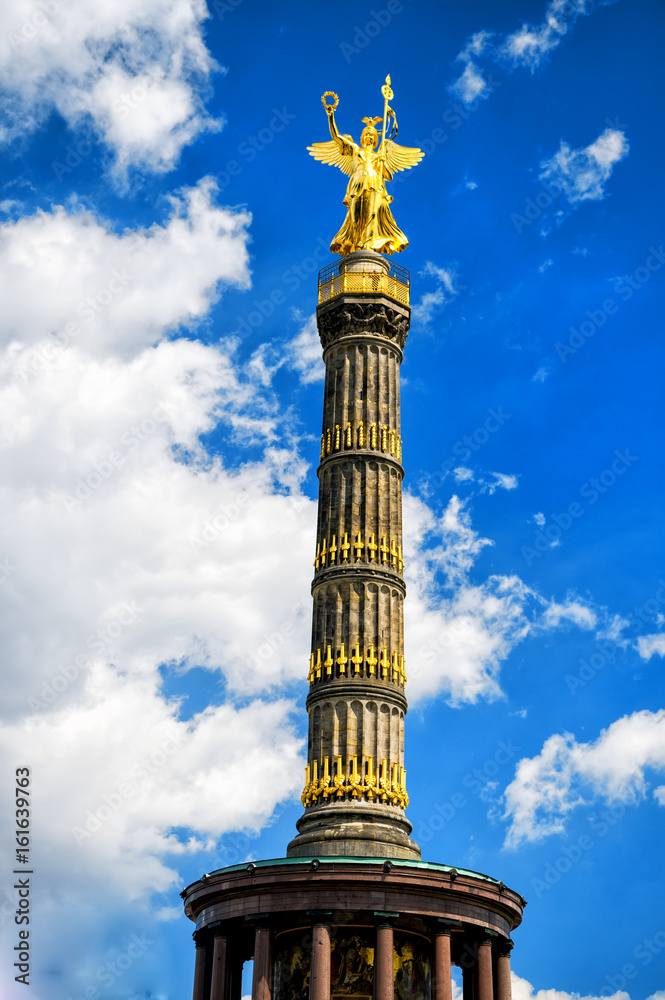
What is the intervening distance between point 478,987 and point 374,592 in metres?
13.9

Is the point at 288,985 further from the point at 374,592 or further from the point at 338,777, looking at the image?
the point at 374,592

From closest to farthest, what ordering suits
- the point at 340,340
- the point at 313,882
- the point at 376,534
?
the point at 313,882
the point at 376,534
the point at 340,340

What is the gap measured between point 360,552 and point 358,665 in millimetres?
4373

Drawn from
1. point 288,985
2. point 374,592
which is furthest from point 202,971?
point 374,592

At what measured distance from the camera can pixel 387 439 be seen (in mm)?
46906

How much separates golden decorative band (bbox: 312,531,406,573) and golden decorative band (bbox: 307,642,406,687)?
330 cm

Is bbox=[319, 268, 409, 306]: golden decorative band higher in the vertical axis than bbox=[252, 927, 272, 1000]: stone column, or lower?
higher

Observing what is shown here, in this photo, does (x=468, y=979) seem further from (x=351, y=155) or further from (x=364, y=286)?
(x=351, y=155)

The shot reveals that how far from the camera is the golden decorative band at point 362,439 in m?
46.5

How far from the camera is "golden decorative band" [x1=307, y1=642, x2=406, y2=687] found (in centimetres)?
4259

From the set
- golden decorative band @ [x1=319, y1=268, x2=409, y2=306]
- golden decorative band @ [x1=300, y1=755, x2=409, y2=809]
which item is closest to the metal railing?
golden decorative band @ [x1=319, y1=268, x2=409, y2=306]

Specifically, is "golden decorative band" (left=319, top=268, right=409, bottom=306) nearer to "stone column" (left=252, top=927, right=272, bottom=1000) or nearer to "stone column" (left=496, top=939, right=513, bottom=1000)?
"stone column" (left=496, top=939, right=513, bottom=1000)

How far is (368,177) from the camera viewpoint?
5147cm

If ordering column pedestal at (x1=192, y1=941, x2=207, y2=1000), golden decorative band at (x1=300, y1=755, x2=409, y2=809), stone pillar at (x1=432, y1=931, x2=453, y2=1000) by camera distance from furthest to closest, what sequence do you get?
golden decorative band at (x1=300, y1=755, x2=409, y2=809), column pedestal at (x1=192, y1=941, x2=207, y2=1000), stone pillar at (x1=432, y1=931, x2=453, y2=1000)
